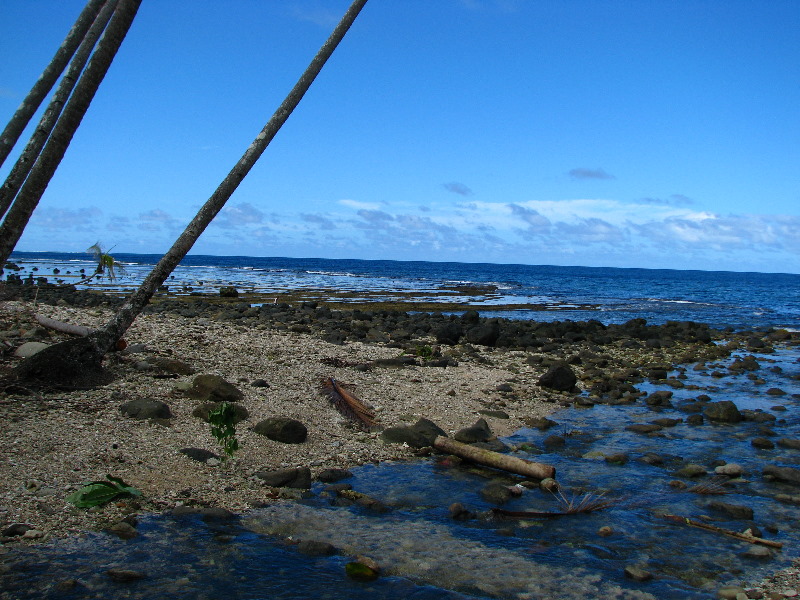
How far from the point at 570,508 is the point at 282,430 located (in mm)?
3902

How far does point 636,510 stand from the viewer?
23.7 feet

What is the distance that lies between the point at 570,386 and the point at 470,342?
6.78m

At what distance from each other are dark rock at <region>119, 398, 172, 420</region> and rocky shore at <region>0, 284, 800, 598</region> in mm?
22

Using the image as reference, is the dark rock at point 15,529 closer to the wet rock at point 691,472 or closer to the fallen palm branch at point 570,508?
the fallen palm branch at point 570,508

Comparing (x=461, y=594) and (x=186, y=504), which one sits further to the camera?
(x=186, y=504)

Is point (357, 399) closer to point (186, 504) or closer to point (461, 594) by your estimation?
point (186, 504)

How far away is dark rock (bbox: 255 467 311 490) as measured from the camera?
7262 mm

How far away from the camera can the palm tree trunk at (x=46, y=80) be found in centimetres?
1030

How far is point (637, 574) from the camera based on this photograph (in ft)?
18.1

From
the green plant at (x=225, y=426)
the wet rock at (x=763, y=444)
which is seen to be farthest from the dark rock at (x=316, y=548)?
the wet rock at (x=763, y=444)

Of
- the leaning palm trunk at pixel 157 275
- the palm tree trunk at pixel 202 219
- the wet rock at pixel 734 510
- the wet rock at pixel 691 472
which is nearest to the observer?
the wet rock at pixel 734 510

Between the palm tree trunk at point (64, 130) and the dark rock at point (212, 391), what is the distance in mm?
3195

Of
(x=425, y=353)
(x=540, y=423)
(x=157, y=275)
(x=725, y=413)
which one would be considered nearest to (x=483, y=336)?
(x=425, y=353)

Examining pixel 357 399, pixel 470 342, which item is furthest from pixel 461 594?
pixel 470 342
